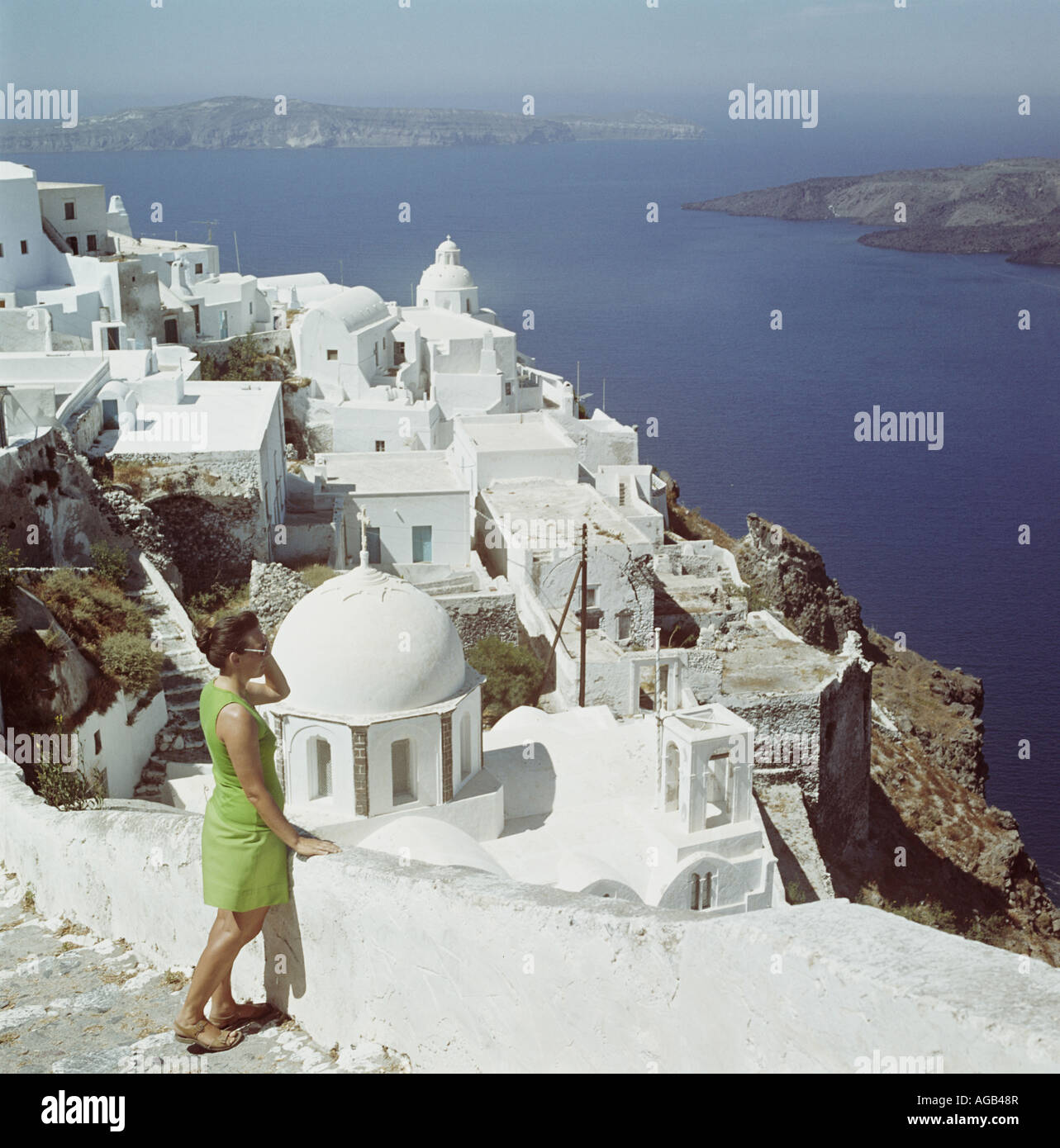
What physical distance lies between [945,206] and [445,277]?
11713 cm

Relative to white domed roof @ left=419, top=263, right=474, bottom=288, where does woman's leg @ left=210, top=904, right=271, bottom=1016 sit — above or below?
below

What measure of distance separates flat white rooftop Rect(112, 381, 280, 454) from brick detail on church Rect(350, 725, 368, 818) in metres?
11.5

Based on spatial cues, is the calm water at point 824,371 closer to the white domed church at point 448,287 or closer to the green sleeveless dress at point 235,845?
the white domed church at point 448,287

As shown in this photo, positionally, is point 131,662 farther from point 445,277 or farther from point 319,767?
point 445,277

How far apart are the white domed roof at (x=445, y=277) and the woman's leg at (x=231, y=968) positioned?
147 ft

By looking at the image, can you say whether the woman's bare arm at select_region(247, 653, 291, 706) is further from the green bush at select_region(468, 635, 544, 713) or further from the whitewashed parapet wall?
the green bush at select_region(468, 635, 544, 713)

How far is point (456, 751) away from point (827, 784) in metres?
9.74

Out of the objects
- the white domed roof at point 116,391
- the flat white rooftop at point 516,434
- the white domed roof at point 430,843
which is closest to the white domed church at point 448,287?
the flat white rooftop at point 516,434

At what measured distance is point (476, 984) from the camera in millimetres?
4691

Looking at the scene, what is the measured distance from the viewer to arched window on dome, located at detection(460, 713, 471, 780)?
1401cm

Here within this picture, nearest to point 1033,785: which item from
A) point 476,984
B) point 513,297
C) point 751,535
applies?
point 751,535

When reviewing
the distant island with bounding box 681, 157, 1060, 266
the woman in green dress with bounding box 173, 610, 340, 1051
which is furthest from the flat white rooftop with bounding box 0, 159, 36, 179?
the distant island with bounding box 681, 157, 1060, 266

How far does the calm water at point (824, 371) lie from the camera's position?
160 feet
